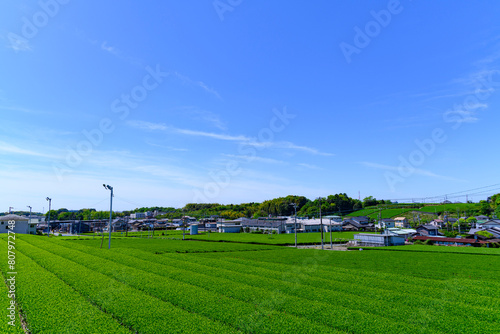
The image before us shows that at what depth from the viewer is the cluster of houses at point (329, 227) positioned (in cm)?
5903

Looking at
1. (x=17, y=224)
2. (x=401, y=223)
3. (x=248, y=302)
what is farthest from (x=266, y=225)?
(x=248, y=302)

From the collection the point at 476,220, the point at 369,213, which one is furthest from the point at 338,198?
the point at 476,220

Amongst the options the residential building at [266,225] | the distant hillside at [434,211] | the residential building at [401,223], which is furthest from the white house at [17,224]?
the distant hillside at [434,211]

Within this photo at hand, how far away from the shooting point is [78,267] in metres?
24.8

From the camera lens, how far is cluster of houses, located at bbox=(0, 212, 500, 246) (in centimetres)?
5903

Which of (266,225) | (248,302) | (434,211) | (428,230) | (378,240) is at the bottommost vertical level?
(266,225)

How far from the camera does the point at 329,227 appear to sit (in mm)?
91000

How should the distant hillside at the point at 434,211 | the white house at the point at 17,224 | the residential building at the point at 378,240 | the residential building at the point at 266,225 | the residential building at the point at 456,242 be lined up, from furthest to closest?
1. the distant hillside at the point at 434,211
2. the residential building at the point at 266,225
3. the white house at the point at 17,224
4. the residential building at the point at 378,240
5. the residential building at the point at 456,242

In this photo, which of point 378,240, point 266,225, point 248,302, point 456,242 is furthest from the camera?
point 266,225

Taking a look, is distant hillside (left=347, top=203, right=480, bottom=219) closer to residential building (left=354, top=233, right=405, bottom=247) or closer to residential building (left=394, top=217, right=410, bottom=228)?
residential building (left=394, top=217, right=410, bottom=228)

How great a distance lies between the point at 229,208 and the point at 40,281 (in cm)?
16661

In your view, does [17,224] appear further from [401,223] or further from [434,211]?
[434,211]

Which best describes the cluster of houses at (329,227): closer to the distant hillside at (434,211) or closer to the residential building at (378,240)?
the residential building at (378,240)

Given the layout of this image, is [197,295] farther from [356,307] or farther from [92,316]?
[356,307]
